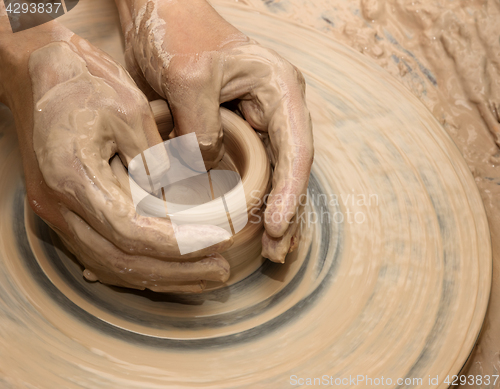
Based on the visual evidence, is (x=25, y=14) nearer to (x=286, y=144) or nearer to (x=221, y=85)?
(x=221, y=85)

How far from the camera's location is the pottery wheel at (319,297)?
41.2 inches

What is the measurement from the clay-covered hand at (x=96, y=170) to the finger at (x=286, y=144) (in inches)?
7.4

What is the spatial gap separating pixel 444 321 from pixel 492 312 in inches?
18.5

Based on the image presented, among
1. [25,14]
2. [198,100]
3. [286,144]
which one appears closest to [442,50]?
[286,144]

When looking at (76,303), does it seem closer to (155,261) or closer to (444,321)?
(155,261)

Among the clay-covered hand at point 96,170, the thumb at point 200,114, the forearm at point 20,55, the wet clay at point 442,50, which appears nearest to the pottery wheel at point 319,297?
the clay-covered hand at point 96,170

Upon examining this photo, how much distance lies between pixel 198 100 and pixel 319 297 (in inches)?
24.4

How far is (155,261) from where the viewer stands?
40.8 inches

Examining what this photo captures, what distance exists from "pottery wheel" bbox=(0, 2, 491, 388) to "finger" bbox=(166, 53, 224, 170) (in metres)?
0.39

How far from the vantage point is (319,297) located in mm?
1202

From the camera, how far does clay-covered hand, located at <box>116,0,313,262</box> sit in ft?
3.80

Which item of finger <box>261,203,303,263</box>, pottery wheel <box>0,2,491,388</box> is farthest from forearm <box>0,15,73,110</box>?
finger <box>261,203,303,263</box>

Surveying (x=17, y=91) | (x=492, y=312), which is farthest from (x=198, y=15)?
(x=492, y=312)

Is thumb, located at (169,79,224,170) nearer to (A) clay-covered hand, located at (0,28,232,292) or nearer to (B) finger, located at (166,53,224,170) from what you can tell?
(B) finger, located at (166,53,224,170)
